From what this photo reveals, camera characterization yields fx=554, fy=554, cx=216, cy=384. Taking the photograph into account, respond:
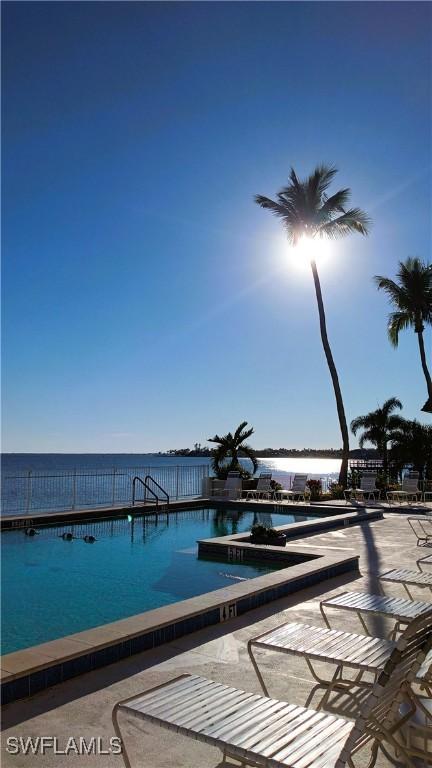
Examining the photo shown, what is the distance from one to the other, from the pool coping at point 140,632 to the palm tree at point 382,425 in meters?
16.9

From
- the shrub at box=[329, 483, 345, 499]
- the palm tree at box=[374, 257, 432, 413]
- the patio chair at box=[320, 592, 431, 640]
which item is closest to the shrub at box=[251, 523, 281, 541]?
the patio chair at box=[320, 592, 431, 640]

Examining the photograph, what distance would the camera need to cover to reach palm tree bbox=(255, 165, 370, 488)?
2088 centimetres

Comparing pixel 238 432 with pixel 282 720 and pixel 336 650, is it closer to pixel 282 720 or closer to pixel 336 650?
pixel 336 650

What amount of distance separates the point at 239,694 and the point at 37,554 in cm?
838

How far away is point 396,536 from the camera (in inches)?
416

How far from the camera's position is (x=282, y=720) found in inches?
88.6

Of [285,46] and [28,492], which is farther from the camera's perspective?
[28,492]

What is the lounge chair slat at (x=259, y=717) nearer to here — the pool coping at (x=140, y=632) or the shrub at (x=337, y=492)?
the pool coping at (x=140, y=632)

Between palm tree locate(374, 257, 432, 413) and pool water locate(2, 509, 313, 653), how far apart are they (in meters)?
14.1

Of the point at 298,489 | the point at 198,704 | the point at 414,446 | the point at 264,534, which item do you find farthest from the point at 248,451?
the point at 198,704

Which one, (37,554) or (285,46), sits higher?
(285,46)

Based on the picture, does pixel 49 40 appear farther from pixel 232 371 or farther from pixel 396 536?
pixel 232 371

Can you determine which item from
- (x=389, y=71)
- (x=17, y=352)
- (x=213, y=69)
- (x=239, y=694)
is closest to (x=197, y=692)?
(x=239, y=694)

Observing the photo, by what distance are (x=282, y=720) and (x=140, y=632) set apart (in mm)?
2214
